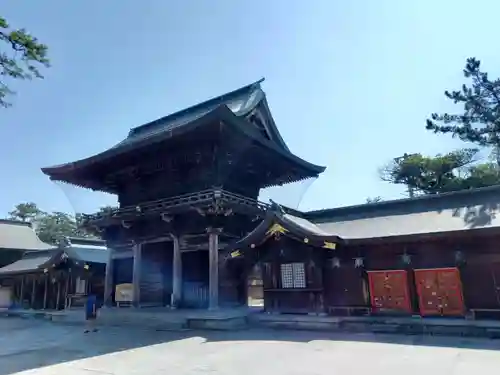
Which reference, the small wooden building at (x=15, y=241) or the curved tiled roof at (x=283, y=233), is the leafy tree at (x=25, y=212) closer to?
the small wooden building at (x=15, y=241)

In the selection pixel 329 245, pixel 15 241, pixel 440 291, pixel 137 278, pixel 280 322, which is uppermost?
pixel 15 241

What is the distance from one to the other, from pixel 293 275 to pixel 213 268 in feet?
11.3

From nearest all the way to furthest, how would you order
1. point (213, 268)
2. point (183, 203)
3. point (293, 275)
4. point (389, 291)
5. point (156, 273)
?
point (389, 291) → point (293, 275) → point (213, 268) → point (183, 203) → point (156, 273)

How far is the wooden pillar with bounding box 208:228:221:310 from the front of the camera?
586 inches

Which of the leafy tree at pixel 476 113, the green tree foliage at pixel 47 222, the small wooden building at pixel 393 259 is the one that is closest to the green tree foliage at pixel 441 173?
the leafy tree at pixel 476 113

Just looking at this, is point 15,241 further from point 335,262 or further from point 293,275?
point 335,262

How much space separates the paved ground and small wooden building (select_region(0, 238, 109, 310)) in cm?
1331

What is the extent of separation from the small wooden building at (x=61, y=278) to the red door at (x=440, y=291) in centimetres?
2095

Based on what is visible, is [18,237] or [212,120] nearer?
[212,120]

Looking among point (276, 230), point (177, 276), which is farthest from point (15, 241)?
point (276, 230)

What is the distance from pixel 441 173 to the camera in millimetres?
37406

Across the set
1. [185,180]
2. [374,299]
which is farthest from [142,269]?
[374,299]

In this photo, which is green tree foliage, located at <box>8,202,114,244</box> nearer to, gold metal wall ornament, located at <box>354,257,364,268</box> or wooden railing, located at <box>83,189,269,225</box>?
wooden railing, located at <box>83,189,269,225</box>

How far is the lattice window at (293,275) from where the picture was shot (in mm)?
14008
